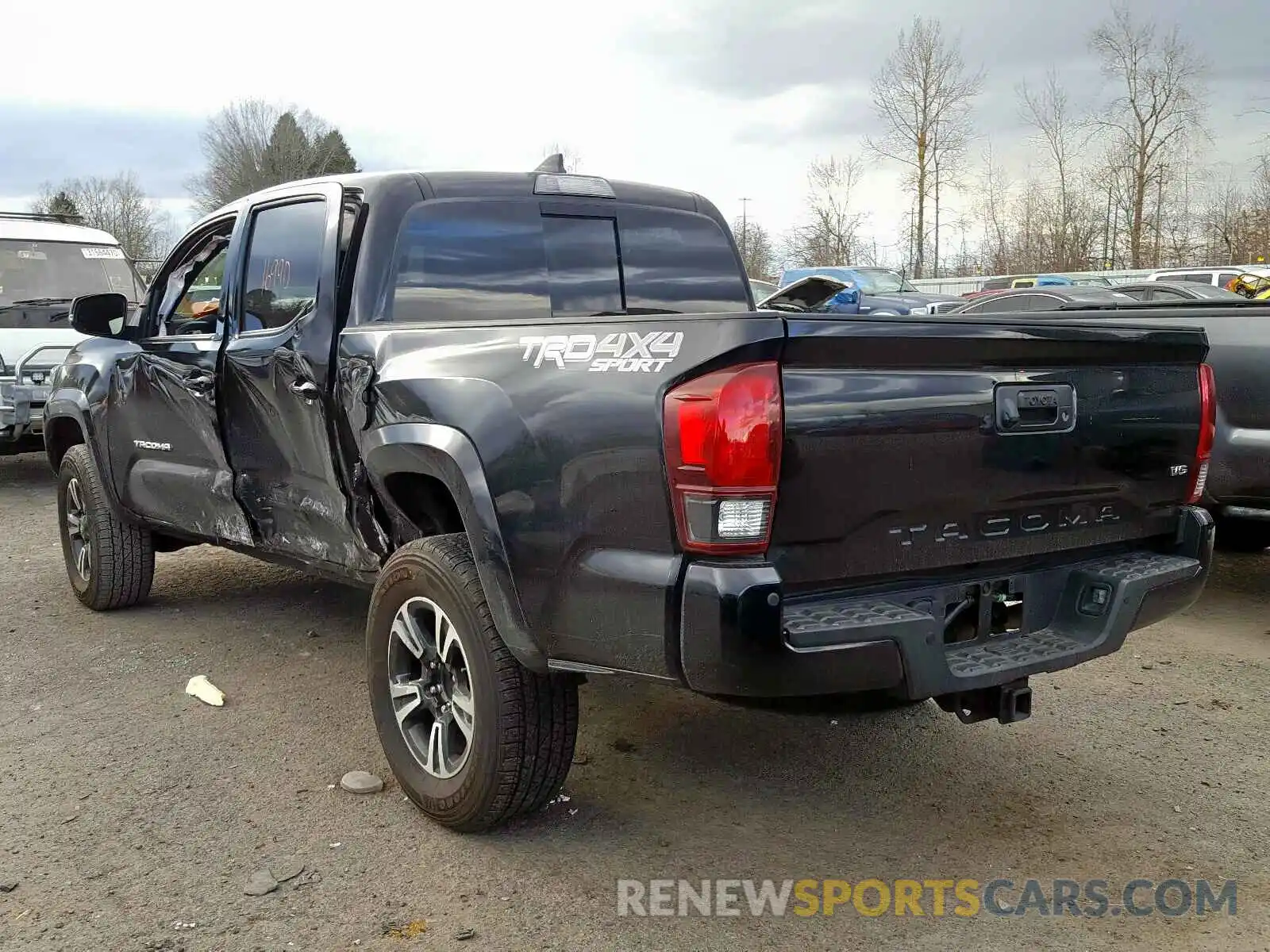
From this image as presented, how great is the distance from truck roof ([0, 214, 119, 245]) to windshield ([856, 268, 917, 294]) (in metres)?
14.3

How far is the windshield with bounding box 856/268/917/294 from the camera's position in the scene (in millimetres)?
22453

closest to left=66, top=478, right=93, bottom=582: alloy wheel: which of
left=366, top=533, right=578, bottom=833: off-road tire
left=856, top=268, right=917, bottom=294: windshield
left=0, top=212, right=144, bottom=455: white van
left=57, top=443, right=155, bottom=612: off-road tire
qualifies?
left=57, top=443, right=155, bottom=612: off-road tire

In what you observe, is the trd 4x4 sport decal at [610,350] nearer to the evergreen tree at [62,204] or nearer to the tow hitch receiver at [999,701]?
the tow hitch receiver at [999,701]

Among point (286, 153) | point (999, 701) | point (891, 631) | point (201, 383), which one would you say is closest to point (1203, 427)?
point (999, 701)

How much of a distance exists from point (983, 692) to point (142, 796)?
268 centimetres

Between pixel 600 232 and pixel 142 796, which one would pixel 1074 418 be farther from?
pixel 142 796

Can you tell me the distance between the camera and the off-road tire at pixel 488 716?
320cm

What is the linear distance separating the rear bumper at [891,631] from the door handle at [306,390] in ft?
6.07

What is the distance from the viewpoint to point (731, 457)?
2.61 metres

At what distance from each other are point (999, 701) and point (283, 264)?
2992 millimetres

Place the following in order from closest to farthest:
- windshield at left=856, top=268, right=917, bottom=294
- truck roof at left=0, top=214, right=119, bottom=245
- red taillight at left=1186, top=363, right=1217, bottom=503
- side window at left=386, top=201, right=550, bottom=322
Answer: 1. red taillight at left=1186, top=363, right=1217, bottom=503
2. side window at left=386, top=201, right=550, bottom=322
3. truck roof at left=0, top=214, right=119, bottom=245
4. windshield at left=856, top=268, right=917, bottom=294

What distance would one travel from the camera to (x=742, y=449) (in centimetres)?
261

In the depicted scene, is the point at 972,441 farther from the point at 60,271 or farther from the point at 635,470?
the point at 60,271

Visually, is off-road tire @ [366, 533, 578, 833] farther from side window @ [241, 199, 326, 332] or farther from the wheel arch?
side window @ [241, 199, 326, 332]
